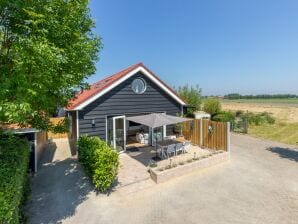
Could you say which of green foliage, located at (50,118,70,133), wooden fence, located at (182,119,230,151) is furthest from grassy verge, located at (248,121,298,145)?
green foliage, located at (50,118,70,133)

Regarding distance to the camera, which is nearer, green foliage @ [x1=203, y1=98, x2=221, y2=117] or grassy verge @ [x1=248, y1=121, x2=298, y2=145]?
grassy verge @ [x1=248, y1=121, x2=298, y2=145]

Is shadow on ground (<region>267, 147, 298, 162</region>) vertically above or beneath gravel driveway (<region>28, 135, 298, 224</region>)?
above

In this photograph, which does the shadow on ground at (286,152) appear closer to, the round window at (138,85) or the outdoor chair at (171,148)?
the outdoor chair at (171,148)

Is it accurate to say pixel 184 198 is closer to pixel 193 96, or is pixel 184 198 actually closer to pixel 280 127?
pixel 193 96

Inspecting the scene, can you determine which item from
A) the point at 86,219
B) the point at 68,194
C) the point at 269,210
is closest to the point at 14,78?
the point at 86,219

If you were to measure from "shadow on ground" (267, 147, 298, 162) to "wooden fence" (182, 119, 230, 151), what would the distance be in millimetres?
4142

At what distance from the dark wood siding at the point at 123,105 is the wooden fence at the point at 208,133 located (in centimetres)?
172

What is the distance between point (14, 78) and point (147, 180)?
280 inches

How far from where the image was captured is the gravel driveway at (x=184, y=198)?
26.0 ft

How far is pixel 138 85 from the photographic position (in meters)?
16.0

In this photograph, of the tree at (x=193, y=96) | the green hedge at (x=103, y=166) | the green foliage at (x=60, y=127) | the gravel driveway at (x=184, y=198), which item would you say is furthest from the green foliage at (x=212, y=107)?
the green foliage at (x=60, y=127)

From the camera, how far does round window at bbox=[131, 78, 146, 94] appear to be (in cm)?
1571

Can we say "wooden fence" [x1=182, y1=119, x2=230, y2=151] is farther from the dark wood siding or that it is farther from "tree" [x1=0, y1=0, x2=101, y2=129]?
"tree" [x1=0, y1=0, x2=101, y2=129]

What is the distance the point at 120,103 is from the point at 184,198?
8010mm
